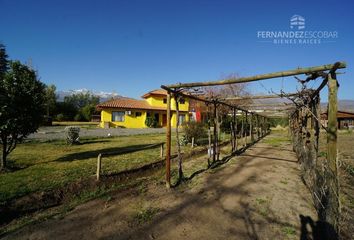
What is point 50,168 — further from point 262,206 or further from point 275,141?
point 275,141

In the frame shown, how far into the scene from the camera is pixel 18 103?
28.9ft

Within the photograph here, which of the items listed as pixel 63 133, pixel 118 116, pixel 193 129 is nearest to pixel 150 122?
pixel 118 116

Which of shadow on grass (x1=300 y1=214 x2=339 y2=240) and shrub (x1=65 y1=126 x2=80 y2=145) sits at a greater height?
shrub (x1=65 y1=126 x2=80 y2=145)

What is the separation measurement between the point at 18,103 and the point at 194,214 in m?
8.51

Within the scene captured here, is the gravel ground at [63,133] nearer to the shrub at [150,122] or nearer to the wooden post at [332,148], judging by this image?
the shrub at [150,122]

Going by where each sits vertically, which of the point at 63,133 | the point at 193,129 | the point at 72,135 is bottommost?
the point at 63,133

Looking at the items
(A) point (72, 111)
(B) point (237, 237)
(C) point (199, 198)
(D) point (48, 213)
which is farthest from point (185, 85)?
(A) point (72, 111)

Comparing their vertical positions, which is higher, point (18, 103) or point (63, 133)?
point (18, 103)

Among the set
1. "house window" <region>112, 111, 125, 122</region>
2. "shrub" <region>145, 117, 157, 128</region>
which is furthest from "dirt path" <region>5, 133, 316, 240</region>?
"shrub" <region>145, 117, 157, 128</region>

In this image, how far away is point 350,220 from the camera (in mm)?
4660

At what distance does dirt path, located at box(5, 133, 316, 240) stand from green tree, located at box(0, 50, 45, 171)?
5.50 metres

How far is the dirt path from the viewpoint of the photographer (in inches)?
166

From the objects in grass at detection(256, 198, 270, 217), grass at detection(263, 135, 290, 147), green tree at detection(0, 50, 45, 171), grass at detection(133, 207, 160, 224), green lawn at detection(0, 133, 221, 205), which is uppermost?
green tree at detection(0, 50, 45, 171)

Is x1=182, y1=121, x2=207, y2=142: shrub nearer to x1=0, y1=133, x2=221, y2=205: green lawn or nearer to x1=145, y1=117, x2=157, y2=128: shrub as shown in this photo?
x1=0, y1=133, x2=221, y2=205: green lawn
